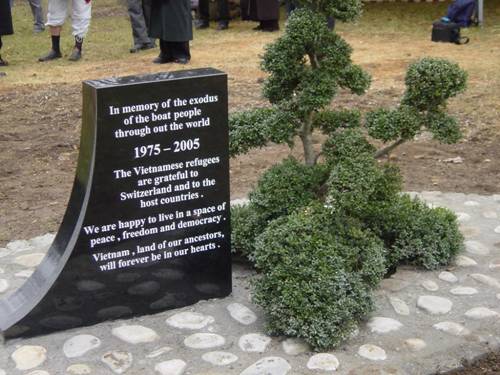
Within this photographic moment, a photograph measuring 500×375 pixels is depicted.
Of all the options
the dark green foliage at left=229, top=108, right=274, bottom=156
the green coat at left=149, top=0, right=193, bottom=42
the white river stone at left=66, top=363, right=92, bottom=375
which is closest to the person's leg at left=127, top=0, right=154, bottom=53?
the green coat at left=149, top=0, right=193, bottom=42

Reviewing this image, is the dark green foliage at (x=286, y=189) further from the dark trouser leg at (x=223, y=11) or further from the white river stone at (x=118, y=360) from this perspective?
the dark trouser leg at (x=223, y=11)

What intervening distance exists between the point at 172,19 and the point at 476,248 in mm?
7189

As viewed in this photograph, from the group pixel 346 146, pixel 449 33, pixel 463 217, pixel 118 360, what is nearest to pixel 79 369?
pixel 118 360

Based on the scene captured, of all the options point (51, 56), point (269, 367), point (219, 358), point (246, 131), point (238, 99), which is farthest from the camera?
point (51, 56)

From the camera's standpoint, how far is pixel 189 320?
181 inches

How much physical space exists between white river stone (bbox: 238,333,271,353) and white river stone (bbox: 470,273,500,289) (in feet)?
4.63

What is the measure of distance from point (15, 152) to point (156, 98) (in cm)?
419

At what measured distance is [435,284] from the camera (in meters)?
4.96

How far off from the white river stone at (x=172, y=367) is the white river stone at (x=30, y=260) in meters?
1.60

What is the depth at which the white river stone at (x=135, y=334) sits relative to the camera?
172 inches

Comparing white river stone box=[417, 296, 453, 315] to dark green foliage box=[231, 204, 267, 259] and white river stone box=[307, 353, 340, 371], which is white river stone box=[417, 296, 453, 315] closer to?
white river stone box=[307, 353, 340, 371]

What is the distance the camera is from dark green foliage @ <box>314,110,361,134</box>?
200 inches

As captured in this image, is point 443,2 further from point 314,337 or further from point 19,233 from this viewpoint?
point 314,337

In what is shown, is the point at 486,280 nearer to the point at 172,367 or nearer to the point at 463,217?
the point at 463,217
